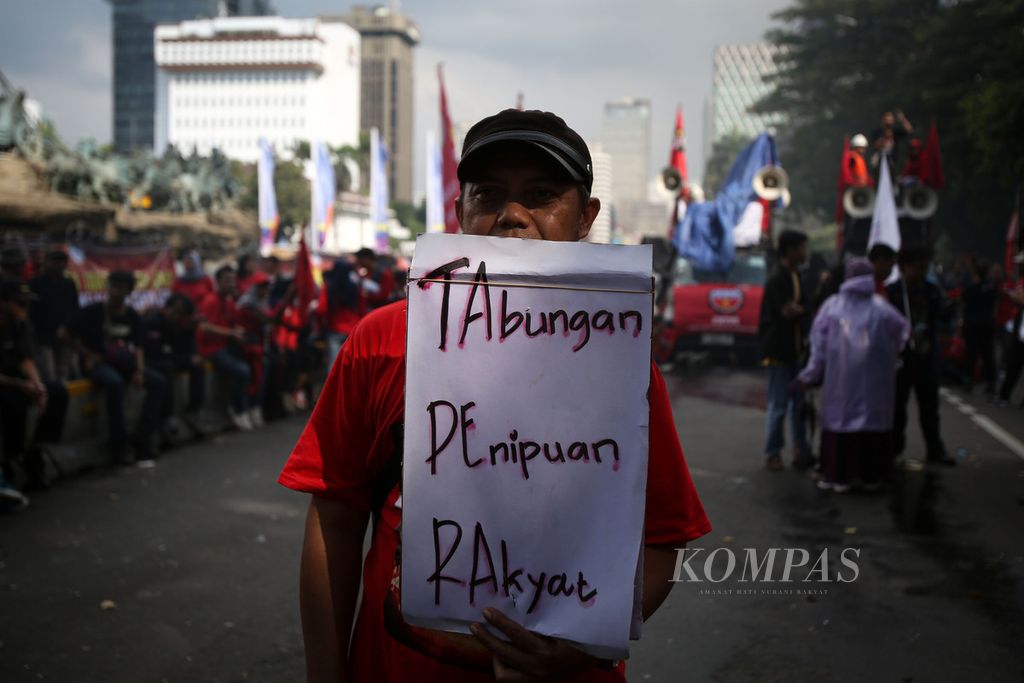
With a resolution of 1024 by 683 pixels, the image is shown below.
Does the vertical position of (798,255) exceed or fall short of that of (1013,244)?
it falls short

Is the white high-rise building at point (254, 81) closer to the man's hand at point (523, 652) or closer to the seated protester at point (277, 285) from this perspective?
the seated protester at point (277, 285)

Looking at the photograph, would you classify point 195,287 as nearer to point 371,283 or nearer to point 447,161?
point 371,283

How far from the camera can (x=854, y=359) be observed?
7.58m

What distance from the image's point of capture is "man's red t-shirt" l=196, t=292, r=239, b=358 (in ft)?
35.5

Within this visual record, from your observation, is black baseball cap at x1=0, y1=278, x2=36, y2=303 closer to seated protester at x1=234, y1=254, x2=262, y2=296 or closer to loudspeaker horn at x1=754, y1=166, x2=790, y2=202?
seated protester at x1=234, y1=254, x2=262, y2=296

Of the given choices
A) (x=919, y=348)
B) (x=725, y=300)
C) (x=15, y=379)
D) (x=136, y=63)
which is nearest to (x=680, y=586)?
(x=919, y=348)

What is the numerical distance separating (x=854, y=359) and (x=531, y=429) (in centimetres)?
656

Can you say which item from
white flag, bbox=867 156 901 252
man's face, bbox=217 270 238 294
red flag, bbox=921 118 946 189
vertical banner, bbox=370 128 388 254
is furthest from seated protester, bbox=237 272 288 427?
vertical banner, bbox=370 128 388 254

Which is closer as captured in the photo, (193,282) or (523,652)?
(523,652)

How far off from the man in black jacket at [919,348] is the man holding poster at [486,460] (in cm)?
712

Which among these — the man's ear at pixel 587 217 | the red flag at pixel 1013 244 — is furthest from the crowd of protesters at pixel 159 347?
the red flag at pixel 1013 244

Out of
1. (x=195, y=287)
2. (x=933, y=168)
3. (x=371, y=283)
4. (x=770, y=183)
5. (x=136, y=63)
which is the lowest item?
(x=195, y=287)

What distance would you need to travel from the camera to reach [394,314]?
1774mm

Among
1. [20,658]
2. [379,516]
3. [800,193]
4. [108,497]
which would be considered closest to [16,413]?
[108,497]
